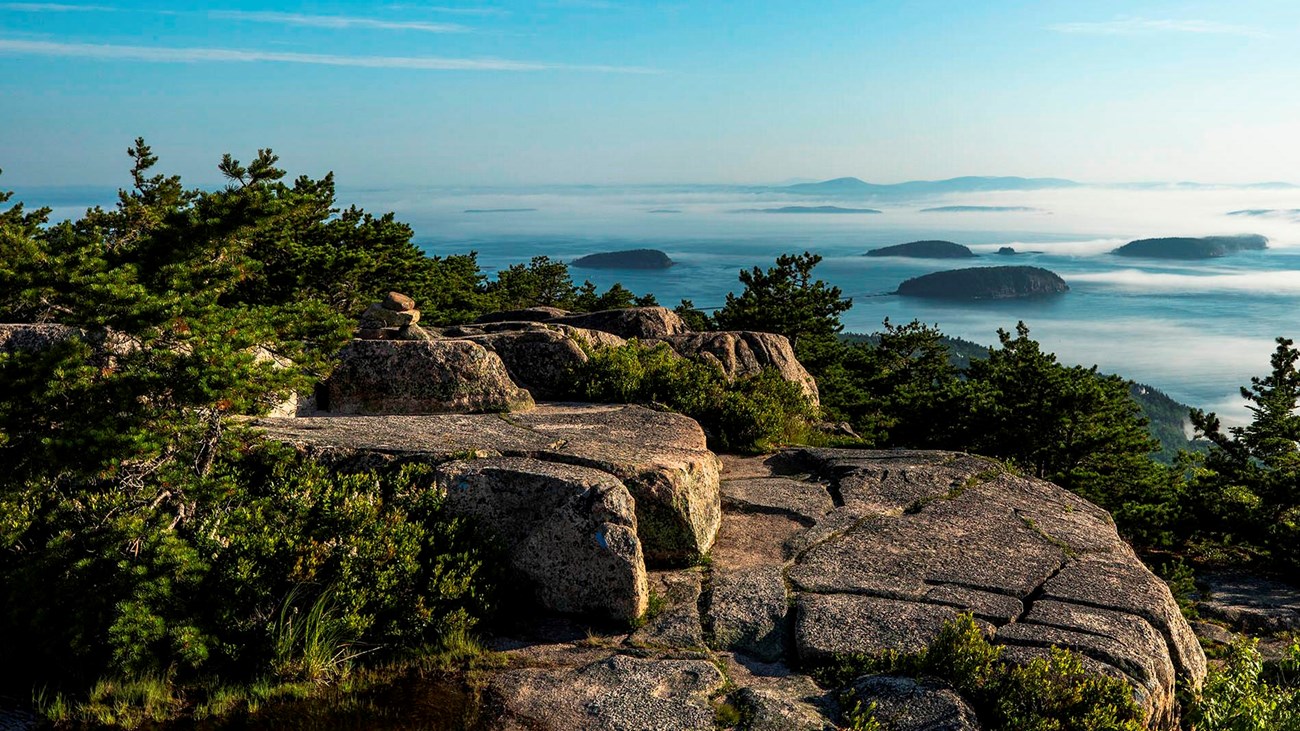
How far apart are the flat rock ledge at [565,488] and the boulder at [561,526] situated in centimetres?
1

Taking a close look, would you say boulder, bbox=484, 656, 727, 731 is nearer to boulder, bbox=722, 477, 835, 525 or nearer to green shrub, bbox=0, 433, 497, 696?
green shrub, bbox=0, 433, 497, 696

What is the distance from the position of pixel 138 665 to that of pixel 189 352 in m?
3.14

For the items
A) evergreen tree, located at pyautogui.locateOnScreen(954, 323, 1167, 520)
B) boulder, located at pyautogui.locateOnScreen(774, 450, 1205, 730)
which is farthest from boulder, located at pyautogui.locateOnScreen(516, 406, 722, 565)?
evergreen tree, located at pyautogui.locateOnScreen(954, 323, 1167, 520)

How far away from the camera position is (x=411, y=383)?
42.1ft

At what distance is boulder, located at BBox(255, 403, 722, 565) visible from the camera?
378 inches

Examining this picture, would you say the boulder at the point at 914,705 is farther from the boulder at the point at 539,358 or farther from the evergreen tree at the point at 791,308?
the evergreen tree at the point at 791,308

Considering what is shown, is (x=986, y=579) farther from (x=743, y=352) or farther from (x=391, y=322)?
(x=391, y=322)

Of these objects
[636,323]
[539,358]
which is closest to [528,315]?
[636,323]

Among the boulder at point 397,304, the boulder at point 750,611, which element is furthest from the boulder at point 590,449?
the boulder at point 397,304

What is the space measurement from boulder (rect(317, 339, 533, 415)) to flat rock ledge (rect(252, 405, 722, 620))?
1.05m

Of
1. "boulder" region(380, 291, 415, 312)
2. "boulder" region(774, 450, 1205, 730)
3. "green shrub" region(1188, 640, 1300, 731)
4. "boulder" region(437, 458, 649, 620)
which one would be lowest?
"green shrub" region(1188, 640, 1300, 731)

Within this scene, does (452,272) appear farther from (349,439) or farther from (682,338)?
(349,439)

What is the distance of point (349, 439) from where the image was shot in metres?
9.93

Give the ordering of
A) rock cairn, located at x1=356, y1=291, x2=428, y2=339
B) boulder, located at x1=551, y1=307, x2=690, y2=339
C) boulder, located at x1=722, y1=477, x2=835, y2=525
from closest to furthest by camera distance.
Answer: boulder, located at x1=722, y1=477, x2=835, y2=525 → rock cairn, located at x1=356, y1=291, x2=428, y2=339 → boulder, located at x1=551, y1=307, x2=690, y2=339
